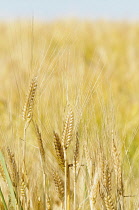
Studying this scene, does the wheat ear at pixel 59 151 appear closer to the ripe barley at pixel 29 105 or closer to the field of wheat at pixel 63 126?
the field of wheat at pixel 63 126

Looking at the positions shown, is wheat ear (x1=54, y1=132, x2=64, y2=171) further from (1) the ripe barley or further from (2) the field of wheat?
(1) the ripe barley

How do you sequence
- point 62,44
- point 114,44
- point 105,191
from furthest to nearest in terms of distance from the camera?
point 114,44, point 62,44, point 105,191

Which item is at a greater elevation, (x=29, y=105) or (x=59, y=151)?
(x=29, y=105)

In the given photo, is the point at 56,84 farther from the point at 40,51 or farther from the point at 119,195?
the point at 119,195

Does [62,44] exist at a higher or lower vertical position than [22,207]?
higher

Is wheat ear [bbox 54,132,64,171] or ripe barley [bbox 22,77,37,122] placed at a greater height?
ripe barley [bbox 22,77,37,122]

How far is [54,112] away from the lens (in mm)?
1318

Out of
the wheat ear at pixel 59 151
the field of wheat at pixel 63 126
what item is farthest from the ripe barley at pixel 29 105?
the wheat ear at pixel 59 151

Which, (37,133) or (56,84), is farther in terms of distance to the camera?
(56,84)

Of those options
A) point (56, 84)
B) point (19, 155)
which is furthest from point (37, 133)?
point (56, 84)

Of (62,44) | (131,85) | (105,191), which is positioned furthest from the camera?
(131,85)

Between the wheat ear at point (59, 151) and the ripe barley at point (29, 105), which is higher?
the ripe barley at point (29, 105)

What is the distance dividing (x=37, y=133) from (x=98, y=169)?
0.71 ft

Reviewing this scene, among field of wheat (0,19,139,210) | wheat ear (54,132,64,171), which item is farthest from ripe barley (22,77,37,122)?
wheat ear (54,132,64,171)
